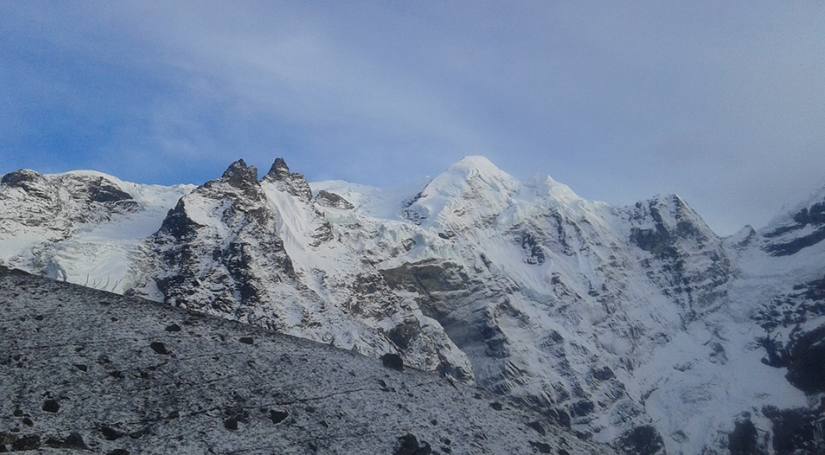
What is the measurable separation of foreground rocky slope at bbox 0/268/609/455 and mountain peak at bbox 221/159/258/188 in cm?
11820

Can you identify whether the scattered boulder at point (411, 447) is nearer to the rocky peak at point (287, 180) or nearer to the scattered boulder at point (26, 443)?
the scattered boulder at point (26, 443)

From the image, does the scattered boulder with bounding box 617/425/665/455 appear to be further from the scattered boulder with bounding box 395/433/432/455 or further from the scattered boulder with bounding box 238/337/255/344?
the scattered boulder with bounding box 395/433/432/455

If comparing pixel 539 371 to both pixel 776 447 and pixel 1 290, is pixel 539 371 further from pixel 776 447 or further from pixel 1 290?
pixel 1 290

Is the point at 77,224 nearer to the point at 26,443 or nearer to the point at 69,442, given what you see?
the point at 69,442

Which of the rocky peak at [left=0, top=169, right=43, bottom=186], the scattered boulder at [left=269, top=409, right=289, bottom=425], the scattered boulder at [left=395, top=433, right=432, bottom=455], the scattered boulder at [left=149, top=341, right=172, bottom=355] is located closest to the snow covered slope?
the rocky peak at [left=0, top=169, right=43, bottom=186]

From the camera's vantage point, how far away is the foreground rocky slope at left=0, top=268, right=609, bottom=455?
29234 millimetres

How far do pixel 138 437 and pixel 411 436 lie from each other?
1067 cm

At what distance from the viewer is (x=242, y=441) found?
3005 cm

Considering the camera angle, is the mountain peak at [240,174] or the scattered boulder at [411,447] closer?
the scattered boulder at [411,447]

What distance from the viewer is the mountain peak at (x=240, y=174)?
158500mm

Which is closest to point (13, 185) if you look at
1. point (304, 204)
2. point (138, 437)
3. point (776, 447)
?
point (304, 204)

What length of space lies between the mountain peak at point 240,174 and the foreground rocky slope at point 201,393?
118 metres

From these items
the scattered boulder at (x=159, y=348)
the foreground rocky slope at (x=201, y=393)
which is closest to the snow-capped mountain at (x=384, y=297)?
the foreground rocky slope at (x=201, y=393)

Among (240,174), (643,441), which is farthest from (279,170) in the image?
(643,441)
